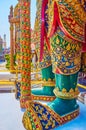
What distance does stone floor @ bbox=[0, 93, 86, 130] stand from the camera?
80cm

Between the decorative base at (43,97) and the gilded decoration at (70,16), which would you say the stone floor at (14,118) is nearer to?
the decorative base at (43,97)

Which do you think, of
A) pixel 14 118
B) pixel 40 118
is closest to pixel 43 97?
pixel 14 118

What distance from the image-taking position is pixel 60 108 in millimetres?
831

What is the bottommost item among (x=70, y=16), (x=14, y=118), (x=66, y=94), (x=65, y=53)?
(x=14, y=118)

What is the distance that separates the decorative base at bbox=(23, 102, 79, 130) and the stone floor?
3 cm

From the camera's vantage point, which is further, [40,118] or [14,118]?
[14,118]

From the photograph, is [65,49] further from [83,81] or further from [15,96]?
[83,81]

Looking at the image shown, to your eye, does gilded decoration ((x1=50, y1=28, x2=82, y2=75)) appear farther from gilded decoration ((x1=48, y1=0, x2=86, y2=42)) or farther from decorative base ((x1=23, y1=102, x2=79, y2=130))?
decorative base ((x1=23, y1=102, x2=79, y2=130))

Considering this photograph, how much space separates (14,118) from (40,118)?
0.19m

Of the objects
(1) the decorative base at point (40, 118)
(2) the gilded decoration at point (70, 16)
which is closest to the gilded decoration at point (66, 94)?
(1) the decorative base at point (40, 118)

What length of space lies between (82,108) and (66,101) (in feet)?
0.75

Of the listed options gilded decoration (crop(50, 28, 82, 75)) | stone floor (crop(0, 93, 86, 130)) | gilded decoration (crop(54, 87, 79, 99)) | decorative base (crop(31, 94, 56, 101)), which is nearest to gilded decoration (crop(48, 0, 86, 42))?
gilded decoration (crop(50, 28, 82, 75))

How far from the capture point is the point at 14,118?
91cm

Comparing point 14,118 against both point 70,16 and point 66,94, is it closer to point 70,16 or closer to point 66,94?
point 66,94
